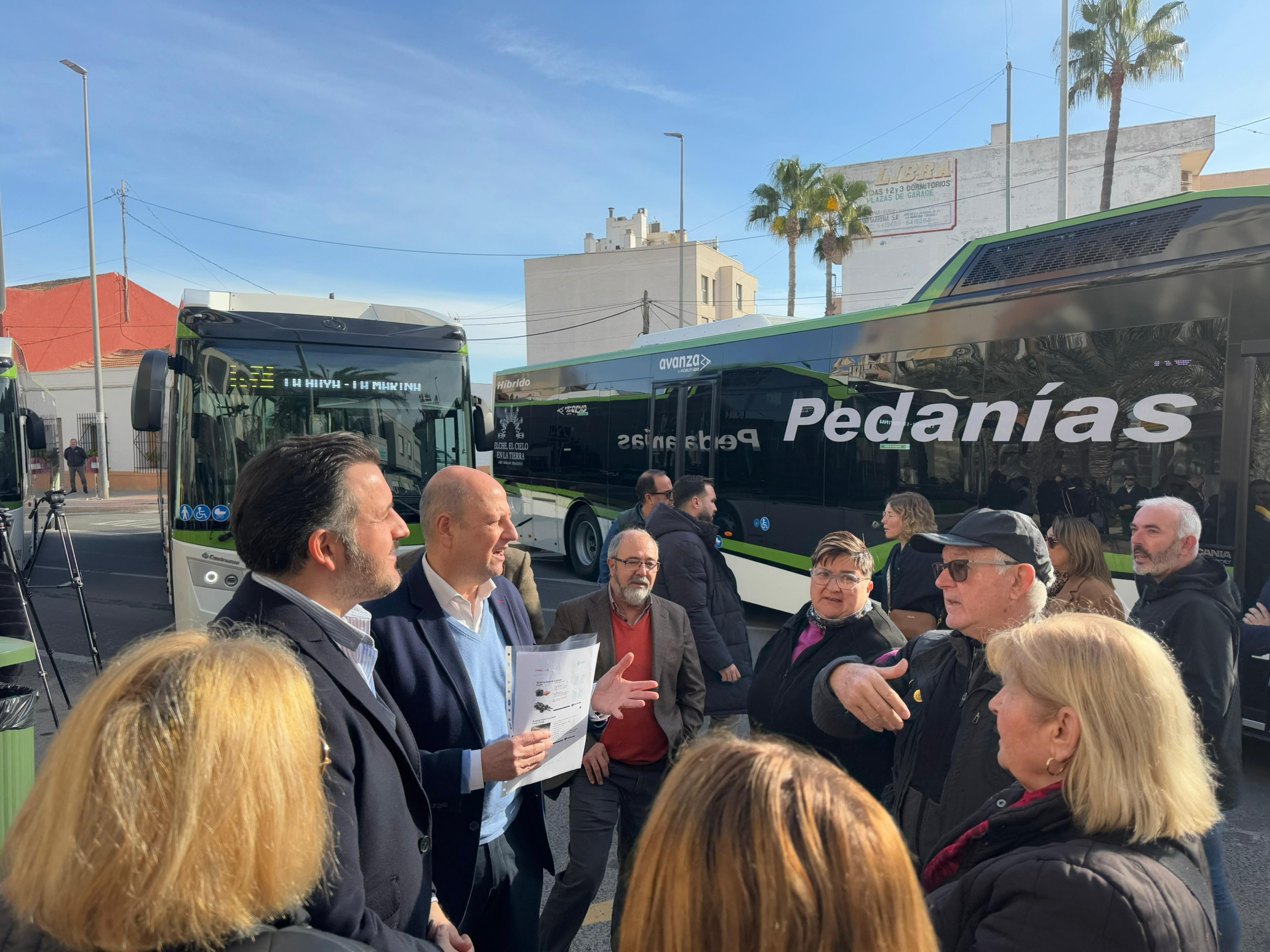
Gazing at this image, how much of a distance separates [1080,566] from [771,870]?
3.95m

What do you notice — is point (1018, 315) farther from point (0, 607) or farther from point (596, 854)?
point (0, 607)

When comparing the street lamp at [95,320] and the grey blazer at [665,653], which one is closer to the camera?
the grey blazer at [665,653]

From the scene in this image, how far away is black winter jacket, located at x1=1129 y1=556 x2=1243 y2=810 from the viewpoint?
2.97m

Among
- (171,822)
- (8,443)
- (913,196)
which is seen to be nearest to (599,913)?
(171,822)

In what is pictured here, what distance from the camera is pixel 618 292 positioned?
5009 cm

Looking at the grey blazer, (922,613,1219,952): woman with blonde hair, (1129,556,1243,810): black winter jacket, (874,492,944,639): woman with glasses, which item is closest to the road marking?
the grey blazer

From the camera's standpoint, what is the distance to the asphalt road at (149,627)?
3.80 metres

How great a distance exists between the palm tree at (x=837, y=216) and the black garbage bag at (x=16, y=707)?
30.2 metres

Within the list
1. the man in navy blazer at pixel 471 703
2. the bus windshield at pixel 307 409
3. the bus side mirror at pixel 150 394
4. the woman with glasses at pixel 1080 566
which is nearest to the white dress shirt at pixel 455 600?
the man in navy blazer at pixel 471 703

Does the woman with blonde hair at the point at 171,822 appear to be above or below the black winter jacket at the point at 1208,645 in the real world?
above

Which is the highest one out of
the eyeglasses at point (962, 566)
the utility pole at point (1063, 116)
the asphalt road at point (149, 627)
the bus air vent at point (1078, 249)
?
the utility pole at point (1063, 116)

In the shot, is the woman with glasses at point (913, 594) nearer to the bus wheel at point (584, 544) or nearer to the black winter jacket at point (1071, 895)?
the black winter jacket at point (1071, 895)

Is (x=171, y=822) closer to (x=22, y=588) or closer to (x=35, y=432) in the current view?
(x=22, y=588)

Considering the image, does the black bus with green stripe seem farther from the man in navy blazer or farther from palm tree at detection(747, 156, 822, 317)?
palm tree at detection(747, 156, 822, 317)
